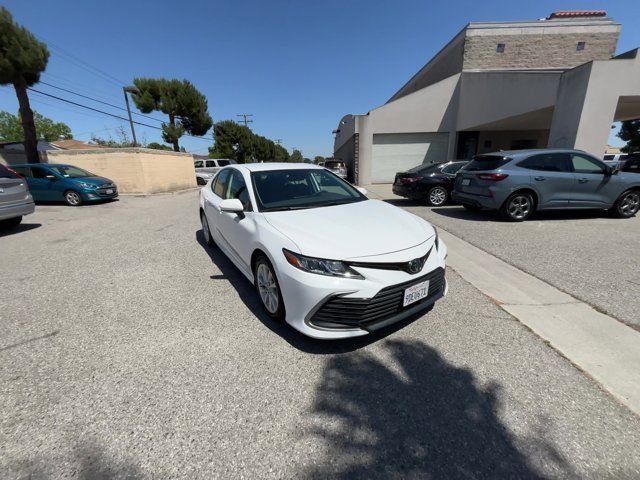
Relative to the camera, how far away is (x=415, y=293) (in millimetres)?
2275

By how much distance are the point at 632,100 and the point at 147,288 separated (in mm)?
14070

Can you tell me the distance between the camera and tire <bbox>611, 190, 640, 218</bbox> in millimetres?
6316

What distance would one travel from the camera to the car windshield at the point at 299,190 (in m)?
3.12

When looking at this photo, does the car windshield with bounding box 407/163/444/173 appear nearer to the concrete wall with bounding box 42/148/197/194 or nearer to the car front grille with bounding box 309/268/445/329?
the car front grille with bounding box 309/268/445/329

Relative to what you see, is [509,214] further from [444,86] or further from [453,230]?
[444,86]

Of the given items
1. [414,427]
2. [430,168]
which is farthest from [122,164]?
[414,427]

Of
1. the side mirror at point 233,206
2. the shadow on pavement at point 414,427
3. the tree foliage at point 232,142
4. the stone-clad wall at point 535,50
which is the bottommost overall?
the shadow on pavement at point 414,427

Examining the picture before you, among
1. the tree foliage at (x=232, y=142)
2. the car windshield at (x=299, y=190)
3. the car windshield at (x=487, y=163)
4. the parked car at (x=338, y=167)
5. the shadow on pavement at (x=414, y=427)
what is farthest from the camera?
the tree foliage at (x=232, y=142)

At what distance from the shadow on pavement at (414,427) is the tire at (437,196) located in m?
6.97

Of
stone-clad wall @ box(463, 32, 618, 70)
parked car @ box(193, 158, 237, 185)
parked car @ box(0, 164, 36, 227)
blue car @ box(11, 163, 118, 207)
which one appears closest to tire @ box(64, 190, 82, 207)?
blue car @ box(11, 163, 118, 207)

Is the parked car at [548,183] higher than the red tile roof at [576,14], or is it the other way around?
the red tile roof at [576,14]

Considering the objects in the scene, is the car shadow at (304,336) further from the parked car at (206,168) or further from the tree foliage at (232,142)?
the tree foliage at (232,142)

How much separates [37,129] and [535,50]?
271 ft

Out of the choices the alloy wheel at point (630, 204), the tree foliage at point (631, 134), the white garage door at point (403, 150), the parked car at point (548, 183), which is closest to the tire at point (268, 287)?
the parked car at point (548, 183)
